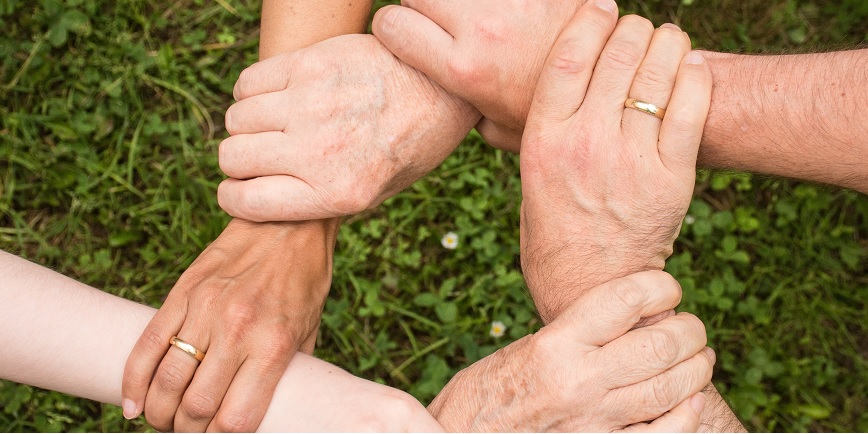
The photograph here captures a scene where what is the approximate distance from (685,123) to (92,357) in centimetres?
174

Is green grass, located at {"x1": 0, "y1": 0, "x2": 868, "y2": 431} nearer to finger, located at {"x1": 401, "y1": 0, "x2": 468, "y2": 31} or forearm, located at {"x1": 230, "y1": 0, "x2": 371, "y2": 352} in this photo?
forearm, located at {"x1": 230, "y1": 0, "x2": 371, "y2": 352}

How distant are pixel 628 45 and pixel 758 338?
5.78 ft

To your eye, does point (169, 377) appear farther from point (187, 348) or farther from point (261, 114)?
point (261, 114)

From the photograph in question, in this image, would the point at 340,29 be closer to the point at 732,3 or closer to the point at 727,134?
the point at 727,134

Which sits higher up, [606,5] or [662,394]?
[606,5]

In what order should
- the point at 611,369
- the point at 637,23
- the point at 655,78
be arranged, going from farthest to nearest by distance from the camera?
the point at 637,23 < the point at 655,78 < the point at 611,369

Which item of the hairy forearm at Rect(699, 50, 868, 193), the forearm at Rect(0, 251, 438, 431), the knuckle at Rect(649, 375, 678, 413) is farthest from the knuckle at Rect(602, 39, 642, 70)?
the forearm at Rect(0, 251, 438, 431)

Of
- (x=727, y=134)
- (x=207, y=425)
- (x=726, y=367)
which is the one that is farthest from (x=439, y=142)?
(x=726, y=367)

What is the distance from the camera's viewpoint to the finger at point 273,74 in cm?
226

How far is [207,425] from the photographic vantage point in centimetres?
199

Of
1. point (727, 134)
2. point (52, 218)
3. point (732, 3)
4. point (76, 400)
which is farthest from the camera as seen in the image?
point (732, 3)

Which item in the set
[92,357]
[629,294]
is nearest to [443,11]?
[629,294]

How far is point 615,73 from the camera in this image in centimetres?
195

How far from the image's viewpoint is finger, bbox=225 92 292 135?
2188mm
